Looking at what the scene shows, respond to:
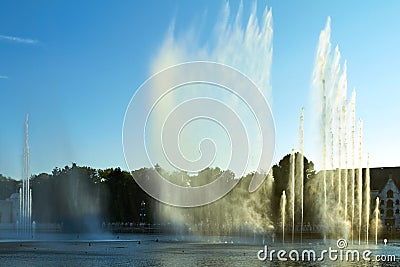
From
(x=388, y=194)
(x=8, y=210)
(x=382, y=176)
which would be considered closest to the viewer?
(x=8, y=210)

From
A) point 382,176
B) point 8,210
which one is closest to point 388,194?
point 382,176

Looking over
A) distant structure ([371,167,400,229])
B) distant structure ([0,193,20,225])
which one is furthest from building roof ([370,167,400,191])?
distant structure ([0,193,20,225])

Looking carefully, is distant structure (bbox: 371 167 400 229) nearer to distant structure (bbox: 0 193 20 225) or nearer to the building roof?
the building roof

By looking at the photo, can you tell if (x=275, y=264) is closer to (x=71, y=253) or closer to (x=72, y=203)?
(x=71, y=253)

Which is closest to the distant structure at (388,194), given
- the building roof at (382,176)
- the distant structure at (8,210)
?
the building roof at (382,176)

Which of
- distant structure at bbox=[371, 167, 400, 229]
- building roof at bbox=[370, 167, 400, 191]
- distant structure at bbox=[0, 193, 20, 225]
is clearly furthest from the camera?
building roof at bbox=[370, 167, 400, 191]

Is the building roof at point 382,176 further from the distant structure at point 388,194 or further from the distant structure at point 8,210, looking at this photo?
the distant structure at point 8,210

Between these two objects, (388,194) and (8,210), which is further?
(388,194)

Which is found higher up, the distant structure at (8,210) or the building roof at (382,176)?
the building roof at (382,176)

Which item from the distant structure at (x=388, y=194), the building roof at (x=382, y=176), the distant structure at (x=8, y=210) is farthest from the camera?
the building roof at (x=382, y=176)

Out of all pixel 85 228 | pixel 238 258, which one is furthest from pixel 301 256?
pixel 85 228

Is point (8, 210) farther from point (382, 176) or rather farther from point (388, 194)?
point (382, 176)

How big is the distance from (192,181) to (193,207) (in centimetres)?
811

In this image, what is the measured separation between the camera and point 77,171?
108 meters
